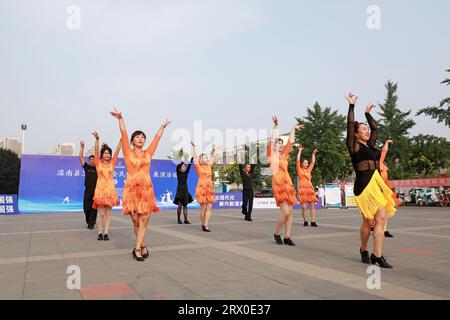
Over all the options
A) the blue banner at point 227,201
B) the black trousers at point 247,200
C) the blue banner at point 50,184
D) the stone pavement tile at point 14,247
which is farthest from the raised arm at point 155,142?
the blue banner at point 227,201

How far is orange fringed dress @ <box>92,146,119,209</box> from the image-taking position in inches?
294

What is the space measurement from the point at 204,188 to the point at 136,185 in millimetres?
4186

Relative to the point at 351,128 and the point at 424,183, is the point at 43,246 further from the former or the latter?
the point at 424,183

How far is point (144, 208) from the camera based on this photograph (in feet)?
17.4

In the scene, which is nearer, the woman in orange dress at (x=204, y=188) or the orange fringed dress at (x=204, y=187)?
the woman in orange dress at (x=204, y=188)

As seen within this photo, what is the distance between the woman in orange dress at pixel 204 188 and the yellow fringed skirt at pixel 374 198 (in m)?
4.80

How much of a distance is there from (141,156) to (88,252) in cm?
192

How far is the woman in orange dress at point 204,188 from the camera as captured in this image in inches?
362

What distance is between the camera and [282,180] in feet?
22.7

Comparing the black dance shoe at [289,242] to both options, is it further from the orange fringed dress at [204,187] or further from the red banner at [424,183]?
the red banner at [424,183]

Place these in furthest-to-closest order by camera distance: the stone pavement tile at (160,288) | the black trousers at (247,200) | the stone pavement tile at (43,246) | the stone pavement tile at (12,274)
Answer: the black trousers at (247,200) → the stone pavement tile at (43,246) → the stone pavement tile at (12,274) → the stone pavement tile at (160,288)

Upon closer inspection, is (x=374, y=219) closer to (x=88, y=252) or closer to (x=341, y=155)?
(x=88, y=252)

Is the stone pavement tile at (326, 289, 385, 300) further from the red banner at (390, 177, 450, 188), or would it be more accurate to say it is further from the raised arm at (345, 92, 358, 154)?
the red banner at (390, 177, 450, 188)

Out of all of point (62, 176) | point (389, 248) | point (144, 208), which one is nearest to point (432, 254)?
point (389, 248)
